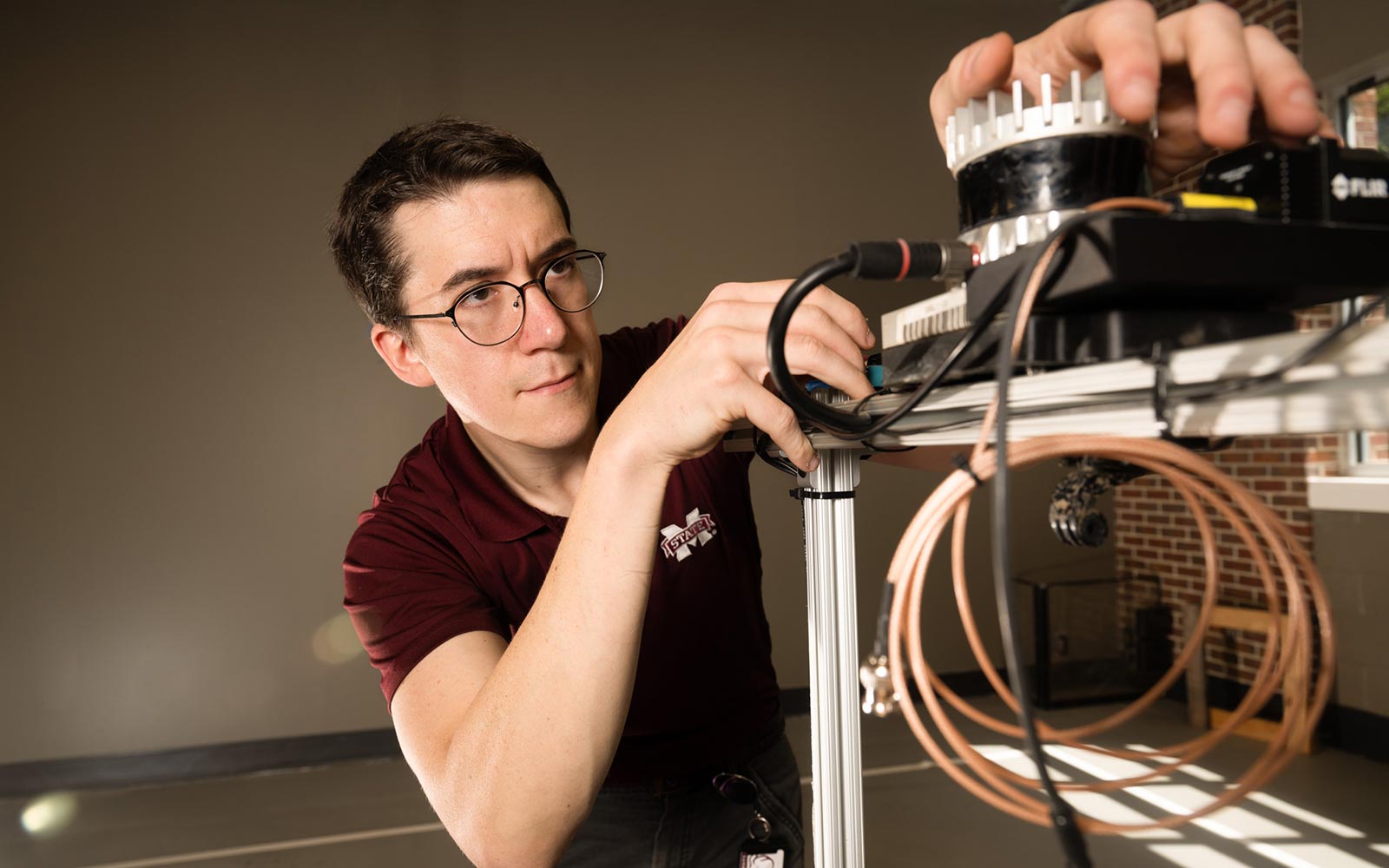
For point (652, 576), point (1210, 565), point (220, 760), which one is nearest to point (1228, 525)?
point (652, 576)

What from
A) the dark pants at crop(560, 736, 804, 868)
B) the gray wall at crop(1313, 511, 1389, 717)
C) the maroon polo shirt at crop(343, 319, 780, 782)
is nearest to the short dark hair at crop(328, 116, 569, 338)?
the maroon polo shirt at crop(343, 319, 780, 782)

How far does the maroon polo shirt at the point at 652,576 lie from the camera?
118 centimetres

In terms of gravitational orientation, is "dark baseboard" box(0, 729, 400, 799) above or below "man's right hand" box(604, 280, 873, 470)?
below

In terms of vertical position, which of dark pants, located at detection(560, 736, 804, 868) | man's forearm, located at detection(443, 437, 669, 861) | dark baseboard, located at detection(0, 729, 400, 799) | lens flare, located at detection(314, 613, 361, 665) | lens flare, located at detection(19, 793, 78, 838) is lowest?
lens flare, located at detection(19, 793, 78, 838)

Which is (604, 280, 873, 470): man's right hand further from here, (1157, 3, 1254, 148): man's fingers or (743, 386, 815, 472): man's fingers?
(1157, 3, 1254, 148): man's fingers

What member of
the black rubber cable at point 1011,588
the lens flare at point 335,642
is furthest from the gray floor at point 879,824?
the black rubber cable at point 1011,588

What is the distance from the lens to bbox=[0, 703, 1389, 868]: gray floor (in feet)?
8.74

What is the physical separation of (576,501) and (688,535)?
21.1 inches

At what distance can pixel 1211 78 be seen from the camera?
501 millimetres

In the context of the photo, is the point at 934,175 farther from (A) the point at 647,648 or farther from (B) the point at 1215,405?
(B) the point at 1215,405

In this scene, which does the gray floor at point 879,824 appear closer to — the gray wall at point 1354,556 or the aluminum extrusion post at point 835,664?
the gray wall at point 1354,556

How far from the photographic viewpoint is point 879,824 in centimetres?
295

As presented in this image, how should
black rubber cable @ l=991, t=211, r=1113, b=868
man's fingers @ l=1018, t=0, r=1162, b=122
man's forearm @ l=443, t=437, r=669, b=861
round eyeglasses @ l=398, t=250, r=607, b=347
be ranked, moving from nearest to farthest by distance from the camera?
black rubber cable @ l=991, t=211, r=1113, b=868 < man's fingers @ l=1018, t=0, r=1162, b=122 < man's forearm @ l=443, t=437, r=669, b=861 < round eyeglasses @ l=398, t=250, r=607, b=347

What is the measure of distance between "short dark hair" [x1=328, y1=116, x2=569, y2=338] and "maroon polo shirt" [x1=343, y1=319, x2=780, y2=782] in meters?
0.26
